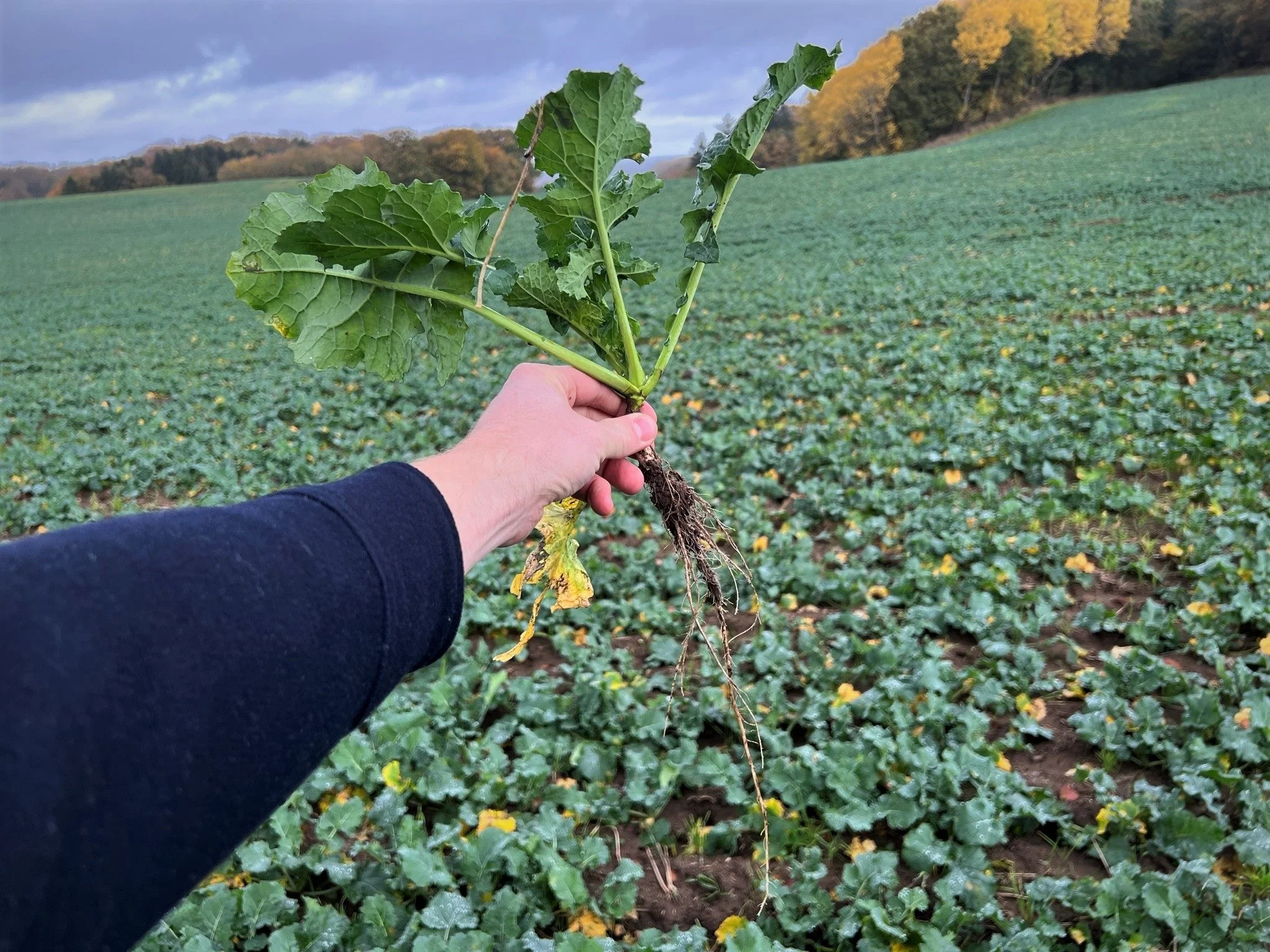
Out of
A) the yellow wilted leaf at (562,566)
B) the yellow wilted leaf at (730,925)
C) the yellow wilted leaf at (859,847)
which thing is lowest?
the yellow wilted leaf at (859,847)

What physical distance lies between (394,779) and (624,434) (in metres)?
1.83

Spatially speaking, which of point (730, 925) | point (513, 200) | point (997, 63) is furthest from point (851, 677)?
point (997, 63)

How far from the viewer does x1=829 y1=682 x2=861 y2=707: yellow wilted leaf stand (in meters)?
3.33

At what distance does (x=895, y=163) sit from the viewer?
38750 mm

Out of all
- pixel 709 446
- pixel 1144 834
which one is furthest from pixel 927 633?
pixel 709 446

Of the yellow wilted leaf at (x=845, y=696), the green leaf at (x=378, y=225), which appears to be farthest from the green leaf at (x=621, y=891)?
the green leaf at (x=378, y=225)

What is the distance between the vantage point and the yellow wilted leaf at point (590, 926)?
2514 mm

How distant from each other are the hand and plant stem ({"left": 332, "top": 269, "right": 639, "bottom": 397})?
49 millimetres

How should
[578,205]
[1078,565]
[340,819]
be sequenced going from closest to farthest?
[578,205], [340,819], [1078,565]

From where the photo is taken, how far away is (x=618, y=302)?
213 cm

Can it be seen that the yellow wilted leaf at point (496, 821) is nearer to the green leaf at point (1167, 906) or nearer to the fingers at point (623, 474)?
the fingers at point (623, 474)

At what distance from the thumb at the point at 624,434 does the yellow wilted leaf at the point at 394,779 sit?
1.67m

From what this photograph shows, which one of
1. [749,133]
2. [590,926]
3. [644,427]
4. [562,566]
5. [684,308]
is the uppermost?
[749,133]

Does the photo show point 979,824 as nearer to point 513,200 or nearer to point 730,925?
point 730,925
